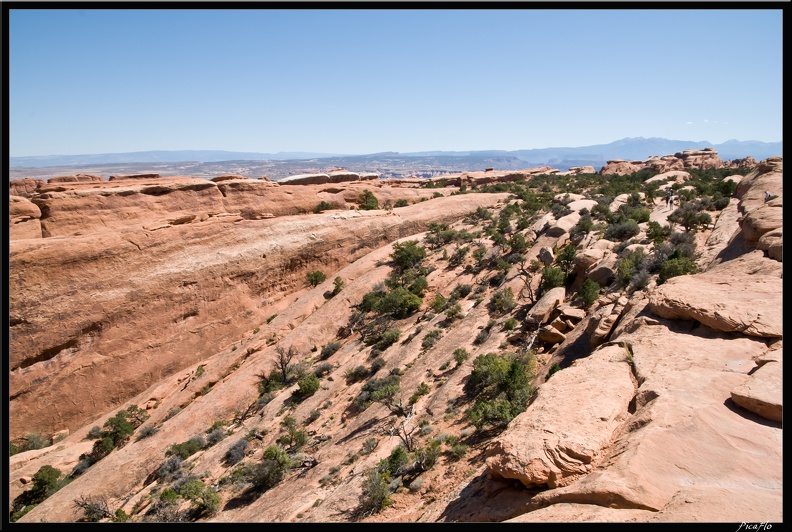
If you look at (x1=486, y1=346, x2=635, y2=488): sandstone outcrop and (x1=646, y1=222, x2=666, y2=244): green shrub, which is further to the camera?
(x1=646, y1=222, x2=666, y2=244): green shrub

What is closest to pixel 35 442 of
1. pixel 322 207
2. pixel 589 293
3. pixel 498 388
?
pixel 498 388

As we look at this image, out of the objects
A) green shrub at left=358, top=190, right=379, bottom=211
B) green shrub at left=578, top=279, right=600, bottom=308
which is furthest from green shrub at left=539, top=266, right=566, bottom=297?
green shrub at left=358, top=190, right=379, bottom=211

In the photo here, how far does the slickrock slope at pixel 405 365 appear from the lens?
623 centimetres

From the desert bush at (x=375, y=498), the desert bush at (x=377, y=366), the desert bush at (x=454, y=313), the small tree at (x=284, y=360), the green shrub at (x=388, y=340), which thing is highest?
the desert bush at (x=454, y=313)

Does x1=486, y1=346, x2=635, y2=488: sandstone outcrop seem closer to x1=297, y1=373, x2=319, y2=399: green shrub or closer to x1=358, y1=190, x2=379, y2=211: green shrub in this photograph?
x1=297, y1=373, x2=319, y2=399: green shrub

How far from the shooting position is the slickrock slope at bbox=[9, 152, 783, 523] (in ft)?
20.4

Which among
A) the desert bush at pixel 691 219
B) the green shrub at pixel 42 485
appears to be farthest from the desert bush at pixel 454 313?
the green shrub at pixel 42 485

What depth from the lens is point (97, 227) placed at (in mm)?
24844

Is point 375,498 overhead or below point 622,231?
below

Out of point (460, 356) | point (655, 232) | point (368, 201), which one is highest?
point (368, 201)

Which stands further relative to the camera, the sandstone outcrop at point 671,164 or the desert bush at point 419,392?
the sandstone outcrop at point 671,164

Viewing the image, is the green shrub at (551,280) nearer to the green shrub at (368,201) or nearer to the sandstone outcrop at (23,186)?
the green shrub at (368,201)

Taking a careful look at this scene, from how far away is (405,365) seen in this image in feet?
58.6

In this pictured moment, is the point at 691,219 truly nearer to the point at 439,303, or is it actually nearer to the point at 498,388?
the point at 439,303
